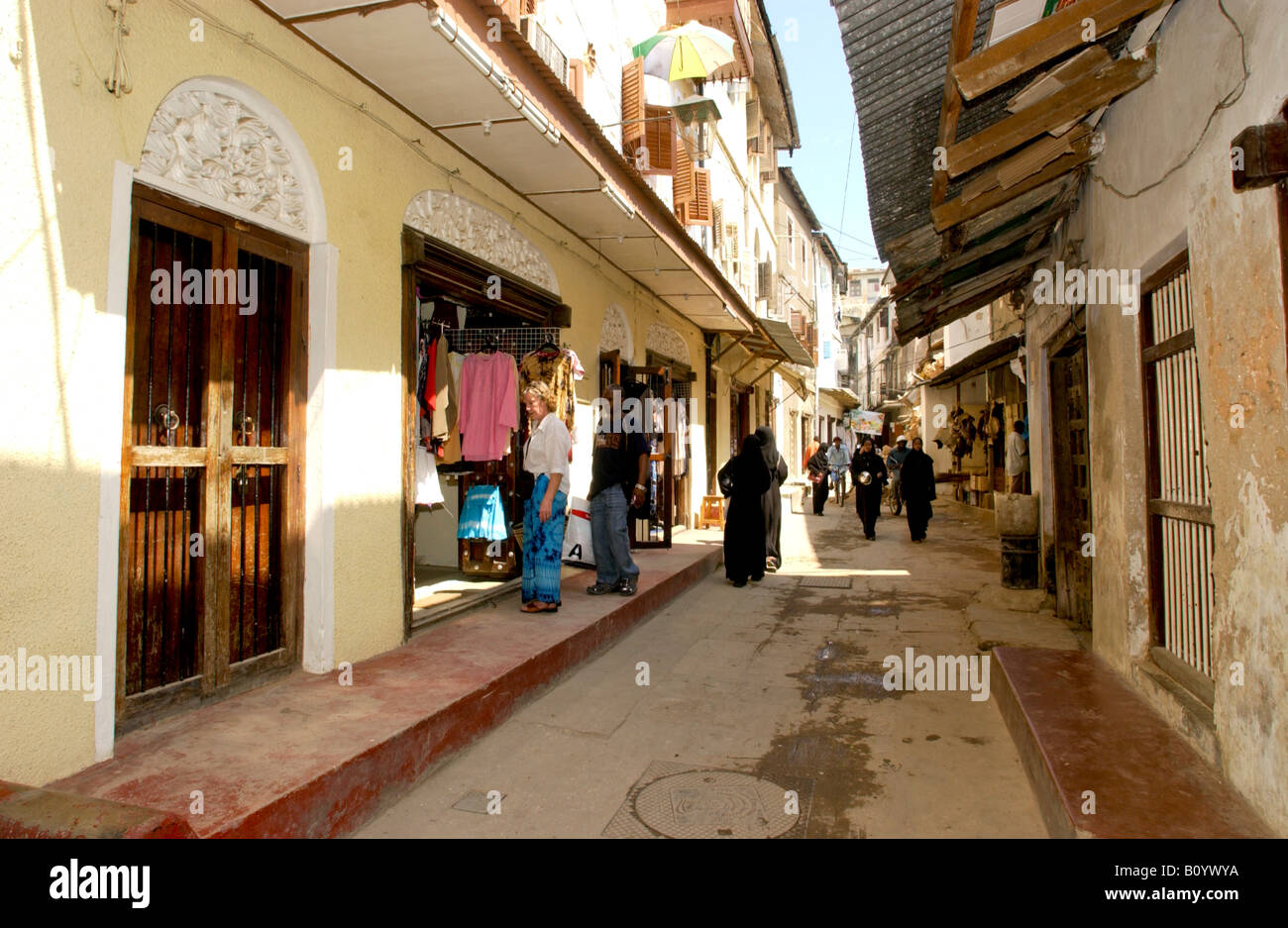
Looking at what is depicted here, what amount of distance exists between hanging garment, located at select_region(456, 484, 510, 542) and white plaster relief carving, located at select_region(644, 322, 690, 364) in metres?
4.54

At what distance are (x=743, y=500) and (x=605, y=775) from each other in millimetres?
5764

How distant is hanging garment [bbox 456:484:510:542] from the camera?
646 cm

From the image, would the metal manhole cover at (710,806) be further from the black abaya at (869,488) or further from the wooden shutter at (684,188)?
the black abaya at (869,488)

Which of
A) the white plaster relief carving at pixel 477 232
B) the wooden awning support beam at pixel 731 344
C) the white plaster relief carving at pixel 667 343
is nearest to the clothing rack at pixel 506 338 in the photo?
the white plaster relief carving at pixel 477 232

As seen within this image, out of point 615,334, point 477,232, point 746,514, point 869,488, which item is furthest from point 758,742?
point 869,488

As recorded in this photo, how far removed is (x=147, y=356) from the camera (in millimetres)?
3531

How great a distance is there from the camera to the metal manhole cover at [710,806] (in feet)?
10.4

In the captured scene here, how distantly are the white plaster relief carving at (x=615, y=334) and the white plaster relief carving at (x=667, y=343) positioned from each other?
0.82 metres

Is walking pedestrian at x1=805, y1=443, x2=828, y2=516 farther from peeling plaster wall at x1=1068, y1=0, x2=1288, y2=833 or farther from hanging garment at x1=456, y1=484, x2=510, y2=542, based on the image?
peeling plaster wall at x1=1068, y1=0, x2=1288, y2=833

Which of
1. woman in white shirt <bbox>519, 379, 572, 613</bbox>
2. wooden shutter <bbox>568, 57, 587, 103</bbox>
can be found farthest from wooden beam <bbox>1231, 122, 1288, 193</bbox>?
wooden shutter <bbox>568, 57, 587, 103</bbox>

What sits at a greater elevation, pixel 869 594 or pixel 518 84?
pixel 518 84

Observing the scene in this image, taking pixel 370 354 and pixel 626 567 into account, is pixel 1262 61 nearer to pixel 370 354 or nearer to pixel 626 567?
pixel 370 354

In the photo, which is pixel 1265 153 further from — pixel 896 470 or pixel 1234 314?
pixel 896 470

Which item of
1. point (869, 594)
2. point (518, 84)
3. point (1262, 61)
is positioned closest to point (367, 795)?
point (518, 84)
